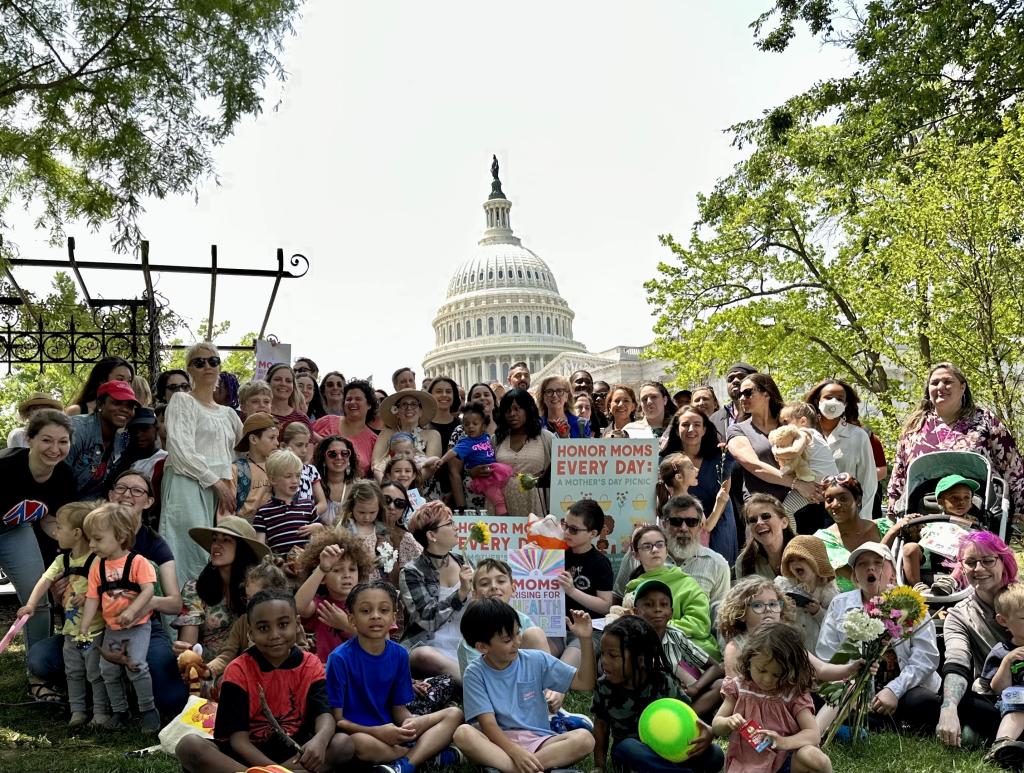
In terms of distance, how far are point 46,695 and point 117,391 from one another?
6.43 ft

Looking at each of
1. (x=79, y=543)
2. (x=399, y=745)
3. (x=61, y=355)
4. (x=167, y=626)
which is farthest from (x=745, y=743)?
(x=61, y=355)

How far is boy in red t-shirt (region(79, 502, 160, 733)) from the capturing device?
5.80 meters

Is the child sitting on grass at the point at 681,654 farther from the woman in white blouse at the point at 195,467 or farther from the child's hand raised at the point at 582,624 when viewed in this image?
the woman in white blouse at the point at 195,467

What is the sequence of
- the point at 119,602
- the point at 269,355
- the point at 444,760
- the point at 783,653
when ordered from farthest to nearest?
1. the point at 269,355
2. the point at 119,602
3. the point at 444,760
4. the point at 783,653

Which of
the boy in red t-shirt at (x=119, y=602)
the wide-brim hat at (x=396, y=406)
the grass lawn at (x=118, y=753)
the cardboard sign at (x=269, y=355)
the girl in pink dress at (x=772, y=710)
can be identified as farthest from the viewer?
the cardboard sign at (x=269, y=355)

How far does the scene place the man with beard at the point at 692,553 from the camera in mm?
6219

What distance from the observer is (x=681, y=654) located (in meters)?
5.55

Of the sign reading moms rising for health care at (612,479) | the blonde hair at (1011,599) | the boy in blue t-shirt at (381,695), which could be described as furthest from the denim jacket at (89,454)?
the blonde hair at (1011,599)

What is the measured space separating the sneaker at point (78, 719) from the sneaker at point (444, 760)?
2.18m

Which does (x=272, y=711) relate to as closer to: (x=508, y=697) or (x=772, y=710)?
(x=508, y=697)

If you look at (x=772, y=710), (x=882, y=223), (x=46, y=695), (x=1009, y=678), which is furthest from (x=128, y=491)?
(x=882, y=223)

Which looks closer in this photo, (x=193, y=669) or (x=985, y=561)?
(x=985, y=561)

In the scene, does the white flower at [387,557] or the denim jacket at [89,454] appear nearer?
the white flower at [387,557]

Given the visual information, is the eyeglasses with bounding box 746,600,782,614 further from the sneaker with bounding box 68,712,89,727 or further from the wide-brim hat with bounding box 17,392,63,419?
the wide-brim hat with bounding box 17,392,63,419
